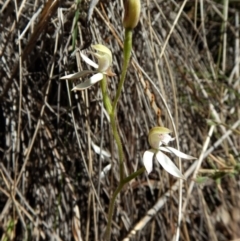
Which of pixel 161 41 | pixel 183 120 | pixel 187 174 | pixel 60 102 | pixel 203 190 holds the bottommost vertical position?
pixel 203 190

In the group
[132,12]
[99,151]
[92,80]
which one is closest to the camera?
[132,12]

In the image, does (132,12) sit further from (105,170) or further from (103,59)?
(105,170)

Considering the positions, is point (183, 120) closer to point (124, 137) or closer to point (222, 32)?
point (124, 137)

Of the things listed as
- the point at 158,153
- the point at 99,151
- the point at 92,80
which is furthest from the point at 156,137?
the point at 99,151

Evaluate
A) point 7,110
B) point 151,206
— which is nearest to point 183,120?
point 151,206

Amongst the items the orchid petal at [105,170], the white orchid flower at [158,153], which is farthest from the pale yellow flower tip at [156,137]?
the orchid petal at [105,170]

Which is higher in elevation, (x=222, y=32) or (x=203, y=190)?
(x=222, y=32)

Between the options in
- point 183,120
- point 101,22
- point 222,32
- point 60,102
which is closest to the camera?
point 101,22

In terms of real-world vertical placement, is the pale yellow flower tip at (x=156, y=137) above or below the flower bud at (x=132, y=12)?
below

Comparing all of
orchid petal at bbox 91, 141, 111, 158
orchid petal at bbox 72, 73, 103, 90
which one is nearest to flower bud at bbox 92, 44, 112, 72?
orchid petal at bbox 72, 73, 103, 90

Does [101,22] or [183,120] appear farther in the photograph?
[183,120]

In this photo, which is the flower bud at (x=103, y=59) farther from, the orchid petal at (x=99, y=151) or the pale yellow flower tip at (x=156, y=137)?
the orchid petal at (x=99, y=151)
